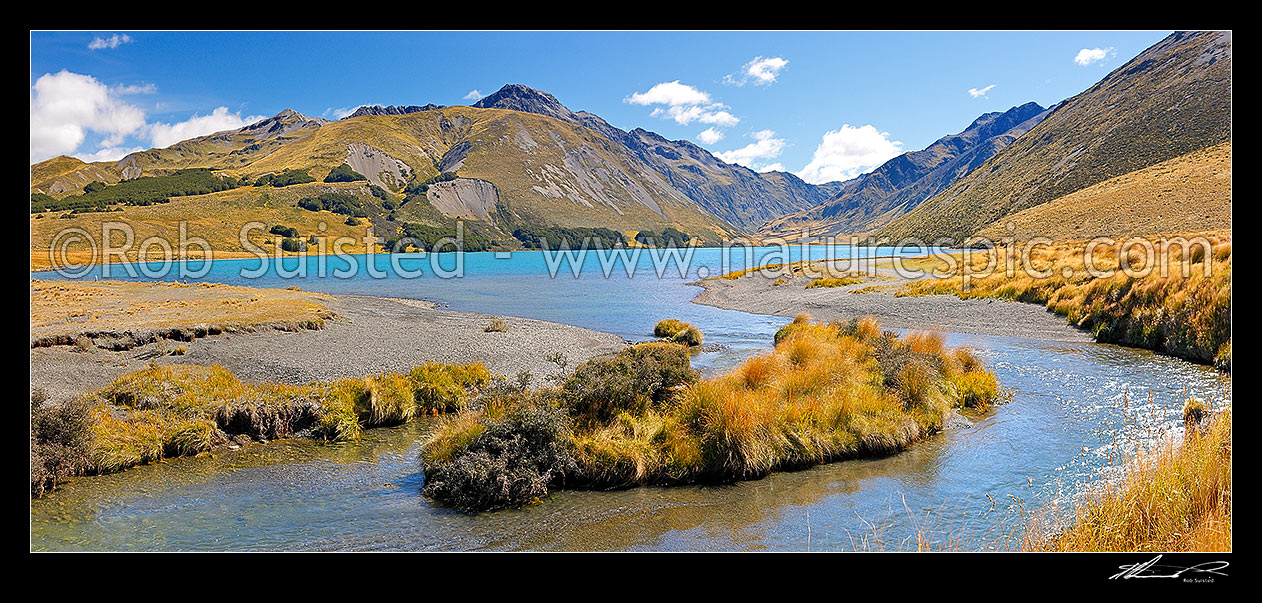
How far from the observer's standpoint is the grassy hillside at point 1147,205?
84938 mm

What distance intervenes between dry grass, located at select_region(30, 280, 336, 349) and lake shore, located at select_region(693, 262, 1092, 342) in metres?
28.7

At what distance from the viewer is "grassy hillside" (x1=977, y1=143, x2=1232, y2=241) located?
84938 millimetres

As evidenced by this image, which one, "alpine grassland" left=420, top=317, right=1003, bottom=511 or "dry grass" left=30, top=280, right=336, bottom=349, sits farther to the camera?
"dry grass" left=30, top=280, right=336, bottom=349

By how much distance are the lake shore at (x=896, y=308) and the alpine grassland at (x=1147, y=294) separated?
1.15m

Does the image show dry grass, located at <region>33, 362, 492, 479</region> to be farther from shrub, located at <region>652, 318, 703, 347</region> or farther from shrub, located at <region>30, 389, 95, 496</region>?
shrub, located at <region>652, 318, 703, 347</region>

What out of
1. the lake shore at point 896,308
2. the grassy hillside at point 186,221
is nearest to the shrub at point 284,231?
the grassy hillside at point 186,221

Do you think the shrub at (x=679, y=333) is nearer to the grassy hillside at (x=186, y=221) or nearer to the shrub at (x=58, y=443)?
the shrub at (x=58, y=443)

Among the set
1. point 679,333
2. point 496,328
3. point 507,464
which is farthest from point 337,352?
point 507,464

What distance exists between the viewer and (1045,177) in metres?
150

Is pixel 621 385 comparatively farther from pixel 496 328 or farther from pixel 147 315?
pixel 147 315

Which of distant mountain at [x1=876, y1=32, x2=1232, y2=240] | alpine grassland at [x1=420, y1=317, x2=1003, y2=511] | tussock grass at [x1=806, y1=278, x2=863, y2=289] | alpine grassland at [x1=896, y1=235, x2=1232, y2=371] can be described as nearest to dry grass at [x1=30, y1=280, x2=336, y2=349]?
alpine grassland at [x1=420, y1=317, x2=1003, y2=511]
